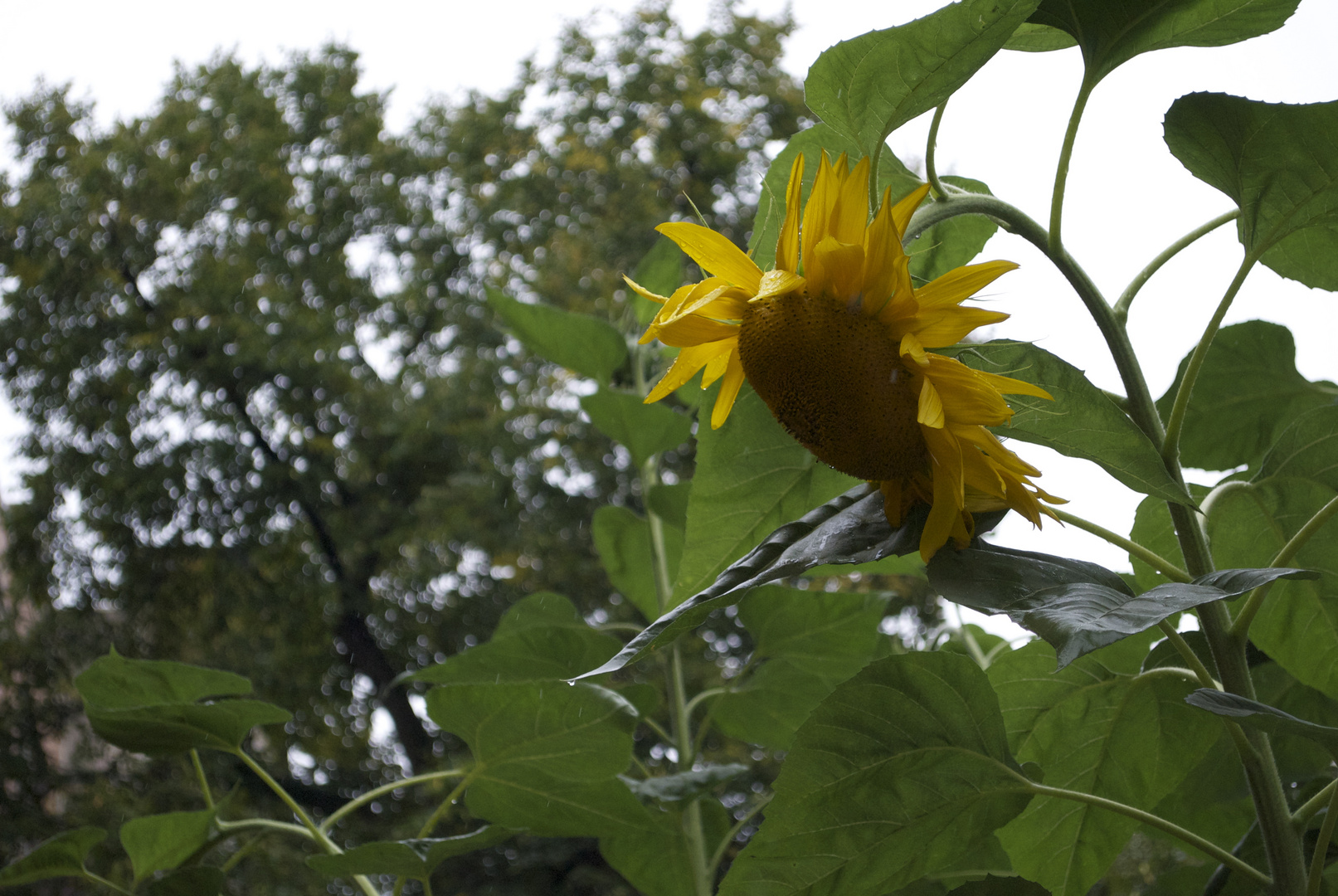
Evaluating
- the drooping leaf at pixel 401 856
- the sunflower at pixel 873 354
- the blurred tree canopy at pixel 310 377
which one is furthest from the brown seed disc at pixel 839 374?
the blurred tree canopy at pixel 310 377

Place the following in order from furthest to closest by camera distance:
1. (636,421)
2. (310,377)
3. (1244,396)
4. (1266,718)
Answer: (310,377), (636,421), (1244,396), (1266,718)

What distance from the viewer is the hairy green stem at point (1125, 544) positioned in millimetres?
284

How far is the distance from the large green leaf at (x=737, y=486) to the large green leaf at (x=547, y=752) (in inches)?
3.4

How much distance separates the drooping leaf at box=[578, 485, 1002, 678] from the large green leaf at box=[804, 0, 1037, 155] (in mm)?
94

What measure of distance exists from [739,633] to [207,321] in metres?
2.30

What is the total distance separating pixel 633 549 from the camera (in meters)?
0.60

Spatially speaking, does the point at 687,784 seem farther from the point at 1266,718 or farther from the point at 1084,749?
the point at 1266,718

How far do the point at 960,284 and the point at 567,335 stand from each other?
33 centimetres

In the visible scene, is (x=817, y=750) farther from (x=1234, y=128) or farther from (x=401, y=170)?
(x=401, y=170)

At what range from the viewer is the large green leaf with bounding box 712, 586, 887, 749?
51cm

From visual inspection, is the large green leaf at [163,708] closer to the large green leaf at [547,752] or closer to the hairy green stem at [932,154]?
the large green leaf at [547,752]

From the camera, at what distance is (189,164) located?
13.6ft

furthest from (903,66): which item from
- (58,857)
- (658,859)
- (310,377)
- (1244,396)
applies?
(310,377)

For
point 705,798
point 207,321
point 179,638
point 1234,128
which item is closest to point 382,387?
point 207,321
